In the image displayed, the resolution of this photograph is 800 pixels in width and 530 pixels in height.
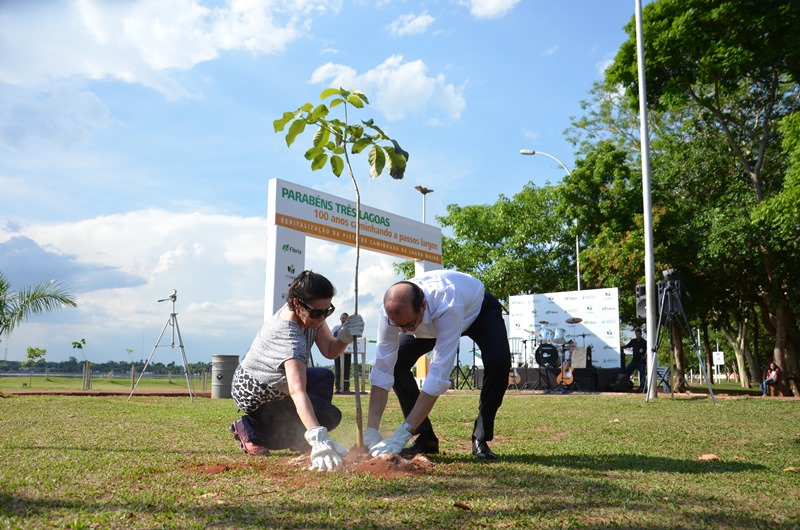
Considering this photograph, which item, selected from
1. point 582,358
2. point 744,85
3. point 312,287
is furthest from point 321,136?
point 744,85

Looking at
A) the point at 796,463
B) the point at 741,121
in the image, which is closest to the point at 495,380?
the point at 796,463

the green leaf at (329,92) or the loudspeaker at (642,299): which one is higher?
the green leaf at (329,92)

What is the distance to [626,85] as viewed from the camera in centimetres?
1877

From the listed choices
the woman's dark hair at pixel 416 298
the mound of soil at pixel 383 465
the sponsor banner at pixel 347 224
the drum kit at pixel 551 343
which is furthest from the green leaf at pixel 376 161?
the drum kit at pixel 551 343

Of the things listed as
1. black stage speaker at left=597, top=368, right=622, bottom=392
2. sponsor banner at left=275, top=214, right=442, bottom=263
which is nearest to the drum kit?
black stage speaker at left=597, top=368, right=622, bottom=392

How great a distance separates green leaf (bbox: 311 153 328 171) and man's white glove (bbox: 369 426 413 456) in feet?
6.18

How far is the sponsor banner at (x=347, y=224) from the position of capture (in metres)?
14.4

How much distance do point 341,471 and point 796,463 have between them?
3.02m

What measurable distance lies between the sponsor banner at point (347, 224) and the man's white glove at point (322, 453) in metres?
10.6

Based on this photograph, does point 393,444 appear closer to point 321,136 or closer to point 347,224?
point 321,136

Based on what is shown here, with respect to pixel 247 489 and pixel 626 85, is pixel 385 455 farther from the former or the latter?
pixel 626 85

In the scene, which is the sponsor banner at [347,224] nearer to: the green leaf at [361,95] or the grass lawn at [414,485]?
the grass lawn at [414,485]

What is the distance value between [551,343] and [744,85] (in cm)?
955

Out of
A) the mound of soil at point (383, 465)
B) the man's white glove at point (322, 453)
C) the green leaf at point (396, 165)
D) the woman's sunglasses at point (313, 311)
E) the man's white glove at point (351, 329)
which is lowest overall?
the mound of soil at point (383, 465)
